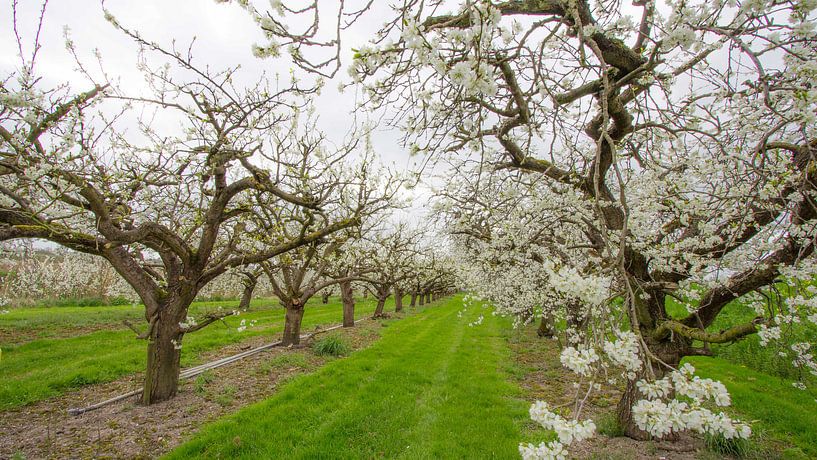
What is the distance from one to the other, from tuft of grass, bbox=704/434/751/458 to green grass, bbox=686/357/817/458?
595 millimetres

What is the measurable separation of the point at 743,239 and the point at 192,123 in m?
8.27

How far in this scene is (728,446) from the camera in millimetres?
4617

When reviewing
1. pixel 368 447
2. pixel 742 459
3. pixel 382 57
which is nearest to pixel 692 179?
pixel 742 459

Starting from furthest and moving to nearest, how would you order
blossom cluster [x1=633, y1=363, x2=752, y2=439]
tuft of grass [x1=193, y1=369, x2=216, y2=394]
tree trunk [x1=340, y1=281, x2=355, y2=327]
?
tree trunk [x1=340, y1=281, x2=355, y2=327], tuft of grass [x1=193, y1=369, x2=216, y2=394], blossom cluster [x1=633, y1=363, x2=752, y2=439]

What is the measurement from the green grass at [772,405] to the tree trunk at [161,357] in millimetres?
8471

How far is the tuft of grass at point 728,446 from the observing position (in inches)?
180

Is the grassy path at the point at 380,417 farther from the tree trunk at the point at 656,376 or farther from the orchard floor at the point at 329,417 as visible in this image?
the tree trunk at the point at 656,376

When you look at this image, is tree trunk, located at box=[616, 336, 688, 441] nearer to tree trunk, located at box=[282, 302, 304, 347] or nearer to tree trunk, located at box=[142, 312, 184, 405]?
tree trunk, located at box=[142, 312, 184, 405]

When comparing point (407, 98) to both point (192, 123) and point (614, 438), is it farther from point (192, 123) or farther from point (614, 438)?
point (614, 438)

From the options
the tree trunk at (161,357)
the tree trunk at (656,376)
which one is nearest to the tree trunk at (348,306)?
the tree trunk at (161,357)

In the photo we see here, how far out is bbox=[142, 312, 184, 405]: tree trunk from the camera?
6.02m

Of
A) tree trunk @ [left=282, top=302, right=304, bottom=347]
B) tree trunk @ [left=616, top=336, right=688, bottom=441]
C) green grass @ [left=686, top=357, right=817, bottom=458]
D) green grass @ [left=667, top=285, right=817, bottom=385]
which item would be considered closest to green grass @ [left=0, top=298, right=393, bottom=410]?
tree trunk @ [left=282, top=302, right=304, bottom=347]

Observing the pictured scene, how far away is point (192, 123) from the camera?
19.6 feet

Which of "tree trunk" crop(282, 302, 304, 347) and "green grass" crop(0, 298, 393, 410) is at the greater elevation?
"tree trunk" crop(282, 302, 304, 347)
